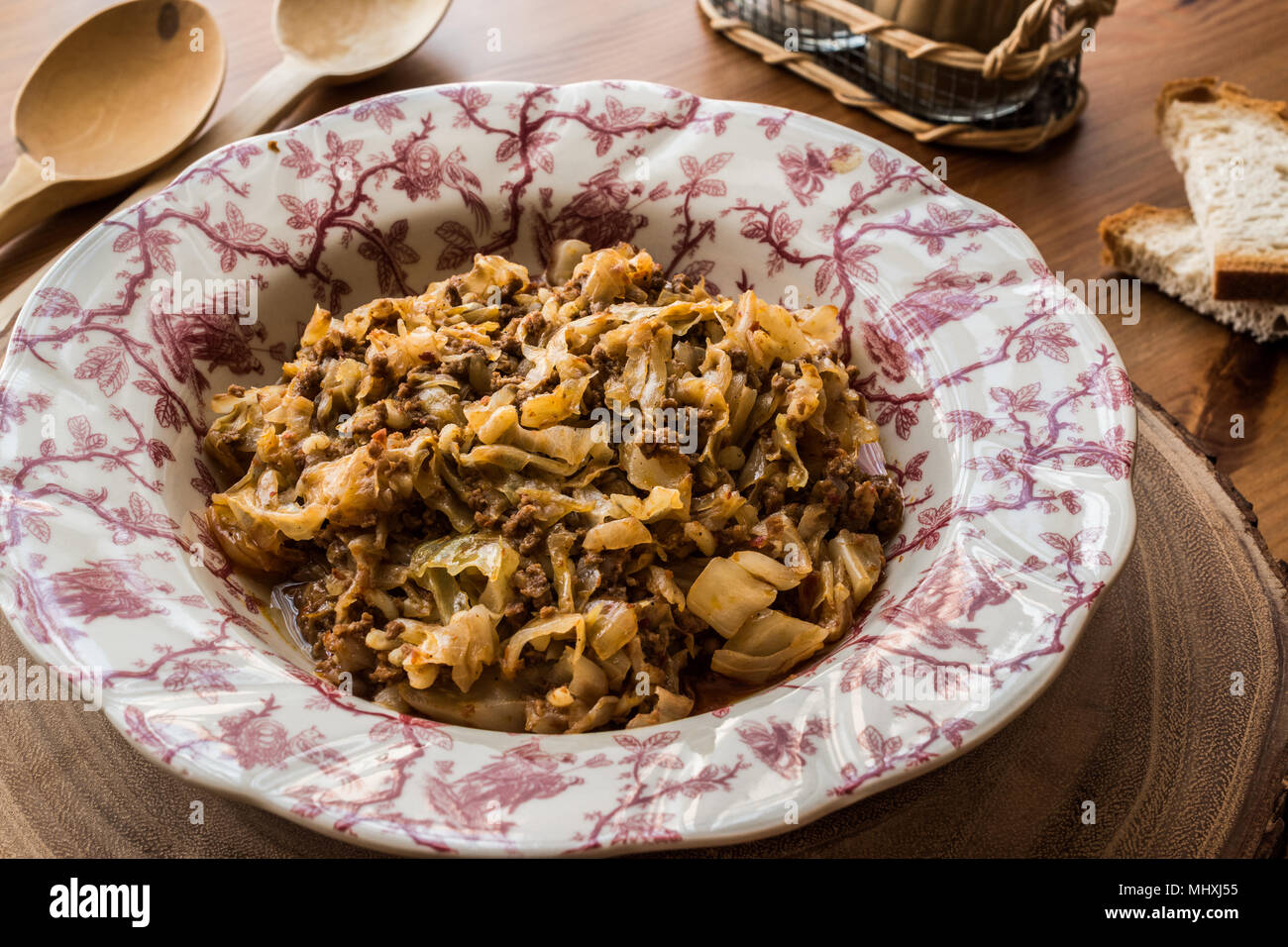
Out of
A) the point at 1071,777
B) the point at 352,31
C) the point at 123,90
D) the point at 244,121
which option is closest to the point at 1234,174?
the point at 1071,777

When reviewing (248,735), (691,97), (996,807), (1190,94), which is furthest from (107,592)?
(1190,94)

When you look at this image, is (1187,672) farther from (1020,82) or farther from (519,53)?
(519,53)

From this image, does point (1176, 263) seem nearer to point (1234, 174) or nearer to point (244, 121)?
point (1234, 174)

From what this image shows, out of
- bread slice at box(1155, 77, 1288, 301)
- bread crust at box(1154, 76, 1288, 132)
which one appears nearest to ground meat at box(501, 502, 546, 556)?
bread slice at box(1155, 77, 1288, 301)

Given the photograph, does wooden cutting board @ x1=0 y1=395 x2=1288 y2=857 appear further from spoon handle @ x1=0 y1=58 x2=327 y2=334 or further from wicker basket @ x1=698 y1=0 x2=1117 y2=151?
wicker basket @ x1=698 y1=0 x2=1117 y2=151

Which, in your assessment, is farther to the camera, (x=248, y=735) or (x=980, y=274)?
(x=980, y=274)

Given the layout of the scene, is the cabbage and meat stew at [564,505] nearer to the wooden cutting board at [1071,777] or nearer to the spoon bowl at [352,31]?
the wooden cutting board at [1071,777]
